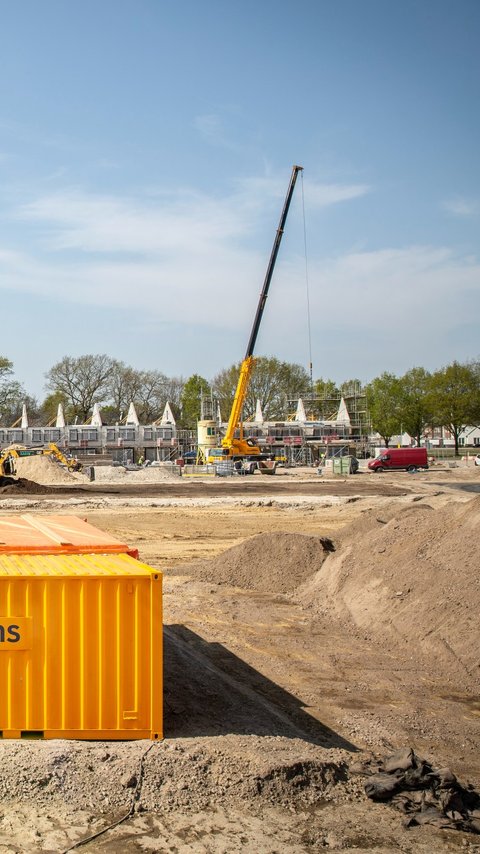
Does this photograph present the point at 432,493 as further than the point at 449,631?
Yes

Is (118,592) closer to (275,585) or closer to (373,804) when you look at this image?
(373,804)

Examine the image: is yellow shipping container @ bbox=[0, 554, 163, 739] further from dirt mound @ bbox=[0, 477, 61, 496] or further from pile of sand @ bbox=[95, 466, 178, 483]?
pile of sand @ bbox=[95, 466, 178, 483]

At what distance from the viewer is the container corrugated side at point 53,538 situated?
920 centimetres

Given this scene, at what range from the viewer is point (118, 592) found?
25.2 ft

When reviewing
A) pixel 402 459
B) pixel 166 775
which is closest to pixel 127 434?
pixel 402 459

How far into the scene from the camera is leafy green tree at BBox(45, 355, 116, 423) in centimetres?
9575

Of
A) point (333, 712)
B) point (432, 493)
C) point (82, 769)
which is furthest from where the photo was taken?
point (432, 493)

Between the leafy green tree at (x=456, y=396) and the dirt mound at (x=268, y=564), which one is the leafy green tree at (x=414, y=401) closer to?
the leafy green tree at (x=456, y=396)

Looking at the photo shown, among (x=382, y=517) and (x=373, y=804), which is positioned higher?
(x=382, y=517)

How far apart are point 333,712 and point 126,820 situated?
3922mm

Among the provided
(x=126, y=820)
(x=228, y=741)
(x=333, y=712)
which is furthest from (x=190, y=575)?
(x=126, y=820)

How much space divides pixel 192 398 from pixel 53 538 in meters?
90.7

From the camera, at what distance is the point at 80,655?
300 inches

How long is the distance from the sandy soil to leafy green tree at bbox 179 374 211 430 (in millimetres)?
76724
